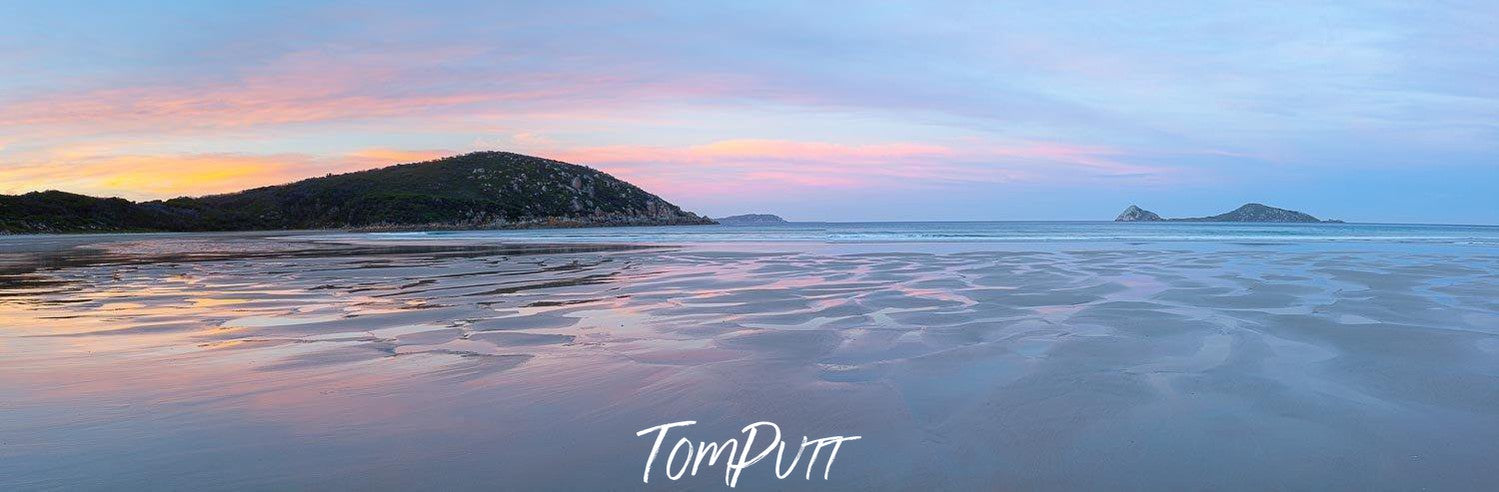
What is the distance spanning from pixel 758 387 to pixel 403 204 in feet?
419

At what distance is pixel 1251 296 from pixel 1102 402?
368 inches

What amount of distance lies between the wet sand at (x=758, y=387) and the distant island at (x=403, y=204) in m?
86.4

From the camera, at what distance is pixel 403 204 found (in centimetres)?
12262

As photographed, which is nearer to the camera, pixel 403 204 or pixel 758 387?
pixel 758 387

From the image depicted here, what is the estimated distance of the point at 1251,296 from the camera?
13172mm

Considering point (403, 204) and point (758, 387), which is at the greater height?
point (403, 204)

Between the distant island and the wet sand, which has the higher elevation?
the distant island

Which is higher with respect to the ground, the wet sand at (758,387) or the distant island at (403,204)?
the distant island at (403,204)

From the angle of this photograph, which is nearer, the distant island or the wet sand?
the wet sand

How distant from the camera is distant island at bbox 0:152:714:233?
88.1 metres

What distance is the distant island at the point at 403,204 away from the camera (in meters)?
88.1

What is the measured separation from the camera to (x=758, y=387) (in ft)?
20.7

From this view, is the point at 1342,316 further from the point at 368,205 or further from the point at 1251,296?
the point at 368,205

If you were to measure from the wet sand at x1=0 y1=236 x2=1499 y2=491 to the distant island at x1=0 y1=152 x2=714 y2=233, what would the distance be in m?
86.4
